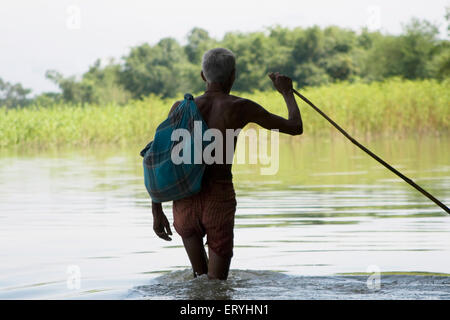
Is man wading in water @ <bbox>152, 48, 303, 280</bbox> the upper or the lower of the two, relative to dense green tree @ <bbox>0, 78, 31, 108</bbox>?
lower

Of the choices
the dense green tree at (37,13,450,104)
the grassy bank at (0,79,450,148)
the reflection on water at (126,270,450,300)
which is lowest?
the reflection on water at (126,270,450,300)

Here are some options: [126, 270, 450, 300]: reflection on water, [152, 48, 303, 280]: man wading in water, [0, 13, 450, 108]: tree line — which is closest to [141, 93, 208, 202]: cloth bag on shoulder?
[152, 48, 303, 280]: man wading in water

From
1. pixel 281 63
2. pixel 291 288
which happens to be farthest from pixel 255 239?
pixel 281 63

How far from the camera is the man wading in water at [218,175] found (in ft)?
16.9

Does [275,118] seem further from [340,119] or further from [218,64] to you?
[340,119]

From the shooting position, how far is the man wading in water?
514 cm

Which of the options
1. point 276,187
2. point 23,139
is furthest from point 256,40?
point 276,187

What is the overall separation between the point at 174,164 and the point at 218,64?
63cm

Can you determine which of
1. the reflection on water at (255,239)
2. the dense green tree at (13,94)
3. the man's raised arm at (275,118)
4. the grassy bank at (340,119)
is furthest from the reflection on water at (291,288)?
the dense green tree at (13,94)

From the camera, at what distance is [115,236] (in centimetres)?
844

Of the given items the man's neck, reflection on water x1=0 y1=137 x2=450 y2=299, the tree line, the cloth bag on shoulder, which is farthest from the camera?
the tree line

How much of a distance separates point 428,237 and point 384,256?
1086 mm

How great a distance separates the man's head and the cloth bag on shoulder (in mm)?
189

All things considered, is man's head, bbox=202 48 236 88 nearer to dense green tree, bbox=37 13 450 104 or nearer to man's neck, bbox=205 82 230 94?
man's neck, bbox=205 82 230 94
